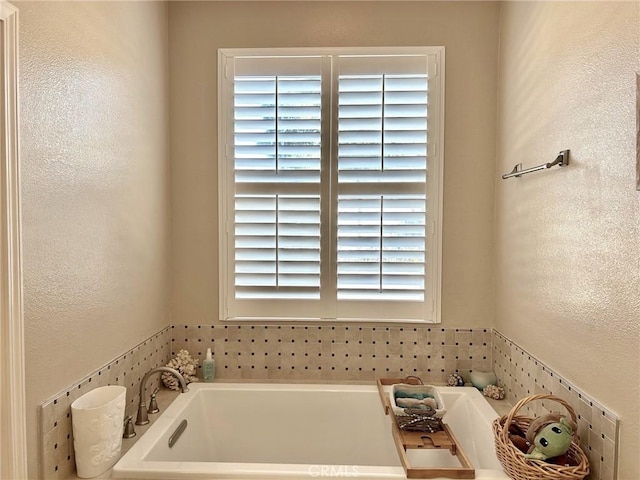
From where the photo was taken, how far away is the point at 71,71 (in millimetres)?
1494

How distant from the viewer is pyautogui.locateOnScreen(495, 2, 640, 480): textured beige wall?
1238 mm

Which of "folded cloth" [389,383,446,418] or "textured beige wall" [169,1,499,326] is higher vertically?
"textured beige wall" [169,1,499,326]

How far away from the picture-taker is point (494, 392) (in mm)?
2168

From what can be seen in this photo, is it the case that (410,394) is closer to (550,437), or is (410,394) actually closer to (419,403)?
(419,403)

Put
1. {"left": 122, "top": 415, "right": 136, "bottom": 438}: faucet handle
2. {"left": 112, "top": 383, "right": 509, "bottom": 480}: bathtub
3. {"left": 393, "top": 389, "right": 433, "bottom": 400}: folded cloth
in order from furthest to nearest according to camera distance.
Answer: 1. {"left": 112, "top": 383, "right": 509, "bottom": 480}: bathtub
2. {"left": 393, "top": 389, "right": 433, "bottom": 400}: folded cloth
3. {"left": 122, "top": 415, "right": 136, "bottom": 438}: faucet handle

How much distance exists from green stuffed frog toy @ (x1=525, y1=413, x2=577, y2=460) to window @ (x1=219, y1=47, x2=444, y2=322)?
949mm

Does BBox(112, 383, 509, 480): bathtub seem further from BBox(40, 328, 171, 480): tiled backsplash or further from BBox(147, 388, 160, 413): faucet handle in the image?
BBox(40, 328, 171, 480): tiled backsplash

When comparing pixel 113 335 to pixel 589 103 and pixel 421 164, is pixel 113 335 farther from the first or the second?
pixel 589 103

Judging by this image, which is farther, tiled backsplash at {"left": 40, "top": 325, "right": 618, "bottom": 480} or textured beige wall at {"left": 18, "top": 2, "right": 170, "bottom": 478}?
tiled backsplash at {"left": 40, "top": 325, "right": 618, "bottom": 480}

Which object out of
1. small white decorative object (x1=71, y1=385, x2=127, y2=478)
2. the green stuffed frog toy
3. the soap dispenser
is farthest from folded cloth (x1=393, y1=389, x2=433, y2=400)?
small white decorative object (x1=71, y1=385, x2=127, y2=478)

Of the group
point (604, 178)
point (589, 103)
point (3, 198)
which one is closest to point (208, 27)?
point (3, 198)

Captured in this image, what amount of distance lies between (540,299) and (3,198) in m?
1.88

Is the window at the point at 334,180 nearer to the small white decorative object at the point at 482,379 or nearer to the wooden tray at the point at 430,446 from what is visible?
the small white decorative object at the point at 482,379

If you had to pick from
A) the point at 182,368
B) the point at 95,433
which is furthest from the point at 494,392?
the point at 95,433
